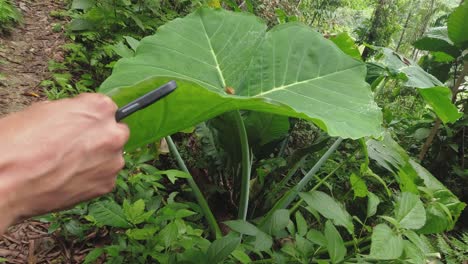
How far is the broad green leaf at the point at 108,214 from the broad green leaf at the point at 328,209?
0.63m

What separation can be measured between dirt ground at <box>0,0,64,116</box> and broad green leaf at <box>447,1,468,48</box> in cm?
306

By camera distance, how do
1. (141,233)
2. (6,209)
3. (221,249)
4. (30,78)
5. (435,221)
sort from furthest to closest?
(30,78) → (435,221) → (141,233) → (221,249) → (6,209)

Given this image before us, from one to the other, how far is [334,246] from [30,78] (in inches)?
106

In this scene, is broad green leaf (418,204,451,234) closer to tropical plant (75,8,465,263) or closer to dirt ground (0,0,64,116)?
tropical plant (75,8,465,263)

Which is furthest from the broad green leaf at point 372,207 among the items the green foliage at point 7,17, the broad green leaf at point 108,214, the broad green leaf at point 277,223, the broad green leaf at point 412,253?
the green foliage at point 7,17

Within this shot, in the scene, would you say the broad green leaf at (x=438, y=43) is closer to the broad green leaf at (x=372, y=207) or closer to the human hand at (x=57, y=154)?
the broad green leaf at (x=372, y=207)

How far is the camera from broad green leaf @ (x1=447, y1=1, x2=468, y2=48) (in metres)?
2.71

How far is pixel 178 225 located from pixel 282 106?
2.11ft

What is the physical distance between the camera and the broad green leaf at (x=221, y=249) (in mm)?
1166

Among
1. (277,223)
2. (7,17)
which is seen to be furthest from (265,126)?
(7,17)

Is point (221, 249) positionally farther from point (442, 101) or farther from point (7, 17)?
point (7, 17)

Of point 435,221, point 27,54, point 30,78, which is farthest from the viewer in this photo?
point 27,54

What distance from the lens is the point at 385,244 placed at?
1114 mm

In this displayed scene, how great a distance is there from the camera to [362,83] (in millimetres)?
1520
